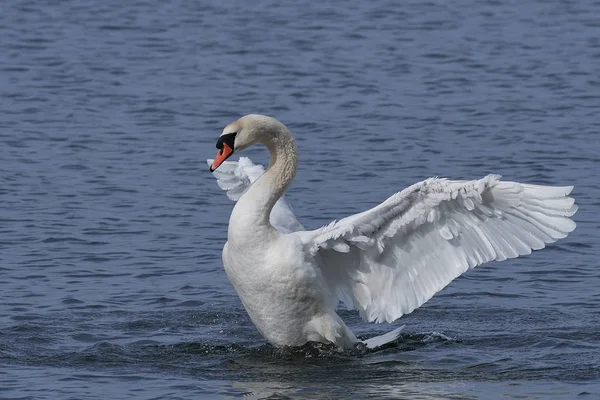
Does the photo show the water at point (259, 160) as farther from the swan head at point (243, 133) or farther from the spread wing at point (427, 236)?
the swan head at point (243, 133)

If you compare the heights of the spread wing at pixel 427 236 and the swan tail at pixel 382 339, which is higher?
the spread wing at pixel 427 236

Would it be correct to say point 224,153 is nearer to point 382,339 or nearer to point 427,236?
point 427,236

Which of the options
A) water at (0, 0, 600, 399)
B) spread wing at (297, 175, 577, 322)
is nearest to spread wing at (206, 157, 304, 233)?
water at (0, 0, 600, 399)

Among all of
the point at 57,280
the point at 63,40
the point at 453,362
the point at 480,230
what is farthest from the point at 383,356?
the point at 63,40

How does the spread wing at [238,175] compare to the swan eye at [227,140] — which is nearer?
the swan eye at [227,140]

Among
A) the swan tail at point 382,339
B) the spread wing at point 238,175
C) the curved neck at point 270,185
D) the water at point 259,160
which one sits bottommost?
the water at point 259,160

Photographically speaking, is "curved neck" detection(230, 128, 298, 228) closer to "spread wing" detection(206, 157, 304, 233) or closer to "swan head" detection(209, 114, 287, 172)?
"swan head" detection(209, 114, 287, 172)

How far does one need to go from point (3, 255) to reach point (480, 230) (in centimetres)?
488

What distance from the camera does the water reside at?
34.2ft

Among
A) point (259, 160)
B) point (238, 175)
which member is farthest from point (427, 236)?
point (259, 160)

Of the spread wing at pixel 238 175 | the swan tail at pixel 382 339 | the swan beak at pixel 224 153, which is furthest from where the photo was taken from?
the spread wing at pixel 238 175

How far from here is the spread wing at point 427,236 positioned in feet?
32.3

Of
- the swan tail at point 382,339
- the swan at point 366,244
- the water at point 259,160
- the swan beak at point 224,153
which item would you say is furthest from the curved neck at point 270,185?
the swan tail at point 382,339

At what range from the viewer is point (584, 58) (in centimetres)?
2184
